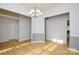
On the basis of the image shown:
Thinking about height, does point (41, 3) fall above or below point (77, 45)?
above

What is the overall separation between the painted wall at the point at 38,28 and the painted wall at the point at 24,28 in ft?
0.33

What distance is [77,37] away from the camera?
89.7 inches

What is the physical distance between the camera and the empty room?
2.29 meters

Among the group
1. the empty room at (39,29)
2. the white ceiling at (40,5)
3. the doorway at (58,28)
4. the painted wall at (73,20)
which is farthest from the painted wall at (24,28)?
the painted wall at (73,20)

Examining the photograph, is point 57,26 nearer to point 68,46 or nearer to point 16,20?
point 68,46

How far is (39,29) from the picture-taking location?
2.45 m

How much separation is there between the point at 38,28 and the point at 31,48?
52cm

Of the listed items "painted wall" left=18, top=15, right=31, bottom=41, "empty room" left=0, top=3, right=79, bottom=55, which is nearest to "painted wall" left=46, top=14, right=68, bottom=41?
"empty room" left=0, top=3, right=79, bottom=55

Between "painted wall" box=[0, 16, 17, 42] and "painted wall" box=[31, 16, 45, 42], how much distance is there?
1.45ft

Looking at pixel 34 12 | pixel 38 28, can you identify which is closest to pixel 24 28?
pixel 38 28

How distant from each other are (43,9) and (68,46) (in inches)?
41.9

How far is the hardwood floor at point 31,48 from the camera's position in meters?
2.29
